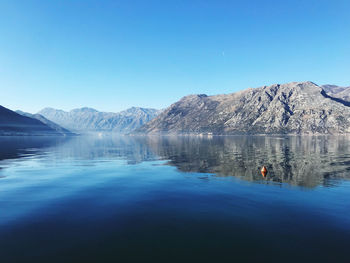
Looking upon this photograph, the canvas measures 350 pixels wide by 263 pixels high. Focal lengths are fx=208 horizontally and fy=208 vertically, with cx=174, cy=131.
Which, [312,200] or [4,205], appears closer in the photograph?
[4,205]

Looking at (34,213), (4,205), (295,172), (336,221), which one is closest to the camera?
(336,221)

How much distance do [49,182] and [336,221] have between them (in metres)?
40.6

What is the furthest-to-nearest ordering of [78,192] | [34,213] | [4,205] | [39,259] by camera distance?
[78,192], [4,205], [34,213], [39,259]

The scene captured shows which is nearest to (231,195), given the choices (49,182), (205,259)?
(205,259)

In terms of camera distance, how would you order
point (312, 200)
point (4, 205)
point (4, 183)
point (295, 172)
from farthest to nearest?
point (295, 172) → point (4, 183) → point (312, 200) → point (4, 205)

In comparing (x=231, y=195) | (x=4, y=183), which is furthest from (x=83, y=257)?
(x=4, y=183)

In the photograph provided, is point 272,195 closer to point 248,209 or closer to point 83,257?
point 248,209

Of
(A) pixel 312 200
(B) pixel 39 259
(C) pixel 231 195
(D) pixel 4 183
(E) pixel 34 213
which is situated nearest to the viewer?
(B) pixel 39 259

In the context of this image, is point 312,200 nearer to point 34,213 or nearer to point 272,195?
point 272,195

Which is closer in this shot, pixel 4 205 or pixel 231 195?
pixel 4 205

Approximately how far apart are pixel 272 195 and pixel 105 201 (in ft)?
72.6

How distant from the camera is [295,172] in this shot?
4362cm

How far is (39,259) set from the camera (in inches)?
555

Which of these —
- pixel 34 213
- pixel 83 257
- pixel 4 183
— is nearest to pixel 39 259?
pixel 83 257
